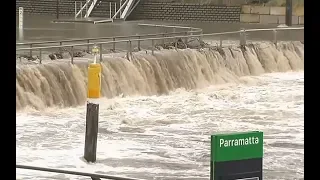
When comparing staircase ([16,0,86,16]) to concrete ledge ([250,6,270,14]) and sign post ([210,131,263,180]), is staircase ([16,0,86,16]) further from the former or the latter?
sign post ([210,131,263,180])

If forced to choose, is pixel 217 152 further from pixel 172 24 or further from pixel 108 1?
pixel 108 1

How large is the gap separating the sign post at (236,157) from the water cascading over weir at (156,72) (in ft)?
8.28

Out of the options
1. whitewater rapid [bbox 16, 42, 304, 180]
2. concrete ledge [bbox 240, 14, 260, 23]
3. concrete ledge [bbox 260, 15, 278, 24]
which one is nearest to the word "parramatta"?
whitewater rapid [bbox 16, 42, 304, 180]

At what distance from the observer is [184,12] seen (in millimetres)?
7922

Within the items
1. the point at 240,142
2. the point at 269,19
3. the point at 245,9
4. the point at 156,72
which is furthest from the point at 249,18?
the point at 240,142

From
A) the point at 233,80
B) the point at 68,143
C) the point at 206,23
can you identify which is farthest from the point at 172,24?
the point at 68,143

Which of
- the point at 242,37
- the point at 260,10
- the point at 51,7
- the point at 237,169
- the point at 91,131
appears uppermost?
the point at 51,7

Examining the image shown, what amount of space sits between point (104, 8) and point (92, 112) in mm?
6578

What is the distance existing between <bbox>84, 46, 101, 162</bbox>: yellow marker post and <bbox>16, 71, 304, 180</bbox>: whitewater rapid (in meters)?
0.04

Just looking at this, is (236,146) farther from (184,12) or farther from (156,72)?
(184,12)

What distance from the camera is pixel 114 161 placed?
326cm

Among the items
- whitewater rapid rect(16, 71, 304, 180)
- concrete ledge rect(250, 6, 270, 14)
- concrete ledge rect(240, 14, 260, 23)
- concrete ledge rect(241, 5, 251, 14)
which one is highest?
concrete ledge rect(241, 5, 251, 14)

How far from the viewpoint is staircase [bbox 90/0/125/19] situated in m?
8.63

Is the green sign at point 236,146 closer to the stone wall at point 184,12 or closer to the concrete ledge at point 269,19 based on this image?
the concrete ledge at point 269,19
